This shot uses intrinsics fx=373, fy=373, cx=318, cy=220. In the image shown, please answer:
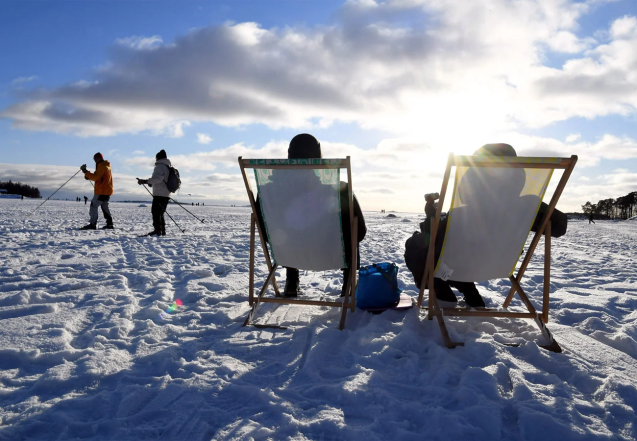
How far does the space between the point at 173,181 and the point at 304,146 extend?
608 centimetres

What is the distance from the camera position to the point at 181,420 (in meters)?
1.62

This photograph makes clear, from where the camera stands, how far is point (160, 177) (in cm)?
827

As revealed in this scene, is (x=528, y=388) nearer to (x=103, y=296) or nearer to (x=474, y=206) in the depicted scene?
(x=474, y=206)

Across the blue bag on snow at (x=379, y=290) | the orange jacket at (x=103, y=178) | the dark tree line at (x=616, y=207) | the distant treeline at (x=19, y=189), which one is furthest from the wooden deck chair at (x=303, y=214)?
the distant treeline at (x=19, y=189)

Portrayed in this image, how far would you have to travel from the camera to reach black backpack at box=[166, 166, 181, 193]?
27.6 ft

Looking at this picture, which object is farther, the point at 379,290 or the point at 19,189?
the point at 19,189

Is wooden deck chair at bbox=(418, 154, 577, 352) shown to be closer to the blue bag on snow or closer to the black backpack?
the blue bag on snow

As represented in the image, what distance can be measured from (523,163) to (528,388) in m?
1.31

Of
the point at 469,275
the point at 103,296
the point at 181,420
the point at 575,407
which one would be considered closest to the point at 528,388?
the point at 575,407

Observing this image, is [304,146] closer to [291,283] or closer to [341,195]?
[341,195]

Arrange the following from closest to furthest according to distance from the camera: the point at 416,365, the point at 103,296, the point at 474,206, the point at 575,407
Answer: the point at 575,407
the point at 416,365
the point at 474,206
the point at 103,296

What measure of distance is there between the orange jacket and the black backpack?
162 centimetres

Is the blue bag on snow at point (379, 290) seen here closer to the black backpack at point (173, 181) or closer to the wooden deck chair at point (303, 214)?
the wooden deck chair at point (303, 214)

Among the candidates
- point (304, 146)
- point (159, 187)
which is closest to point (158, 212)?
point (159, 187)
